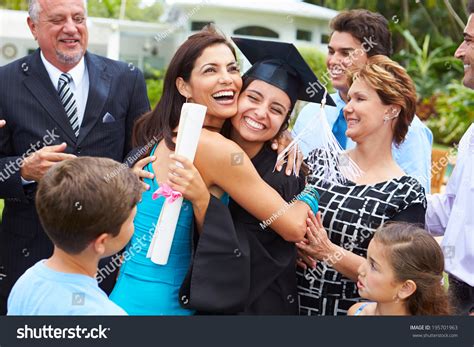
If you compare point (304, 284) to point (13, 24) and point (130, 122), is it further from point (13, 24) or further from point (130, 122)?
point (13, 24)

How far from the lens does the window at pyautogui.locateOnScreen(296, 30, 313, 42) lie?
73.6 feet

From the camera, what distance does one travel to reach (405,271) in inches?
104

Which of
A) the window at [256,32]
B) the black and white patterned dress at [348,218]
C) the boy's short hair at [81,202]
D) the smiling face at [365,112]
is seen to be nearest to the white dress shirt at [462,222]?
the black and white patterned dress at [348,218]

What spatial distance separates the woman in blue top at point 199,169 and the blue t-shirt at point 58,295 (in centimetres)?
38

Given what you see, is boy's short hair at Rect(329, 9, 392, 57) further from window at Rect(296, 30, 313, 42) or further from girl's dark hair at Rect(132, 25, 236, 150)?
window at Rect(296, 30, 313, 42)

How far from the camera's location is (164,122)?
2758 millimetres

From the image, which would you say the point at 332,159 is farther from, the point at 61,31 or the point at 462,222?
the point at 61,31

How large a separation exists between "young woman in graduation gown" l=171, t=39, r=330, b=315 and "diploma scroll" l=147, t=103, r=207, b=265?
58 mm

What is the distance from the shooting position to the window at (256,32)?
2089 cm

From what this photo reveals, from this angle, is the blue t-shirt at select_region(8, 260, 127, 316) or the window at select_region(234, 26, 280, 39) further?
the window at select_region(234, 26, 280, 39)

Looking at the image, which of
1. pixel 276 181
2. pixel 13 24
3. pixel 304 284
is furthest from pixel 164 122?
pixel 13 24

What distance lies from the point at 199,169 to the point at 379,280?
796 mm

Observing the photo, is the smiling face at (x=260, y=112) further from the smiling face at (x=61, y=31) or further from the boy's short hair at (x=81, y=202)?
the smiling face at (x=61, y=31)

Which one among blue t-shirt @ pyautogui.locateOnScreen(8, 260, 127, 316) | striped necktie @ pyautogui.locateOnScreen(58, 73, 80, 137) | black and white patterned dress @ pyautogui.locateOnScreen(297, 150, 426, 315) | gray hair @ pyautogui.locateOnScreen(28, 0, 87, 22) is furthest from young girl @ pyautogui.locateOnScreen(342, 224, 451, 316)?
gray hair @ pyautogui.locateOnScreen(28, 0, 87, 22)
